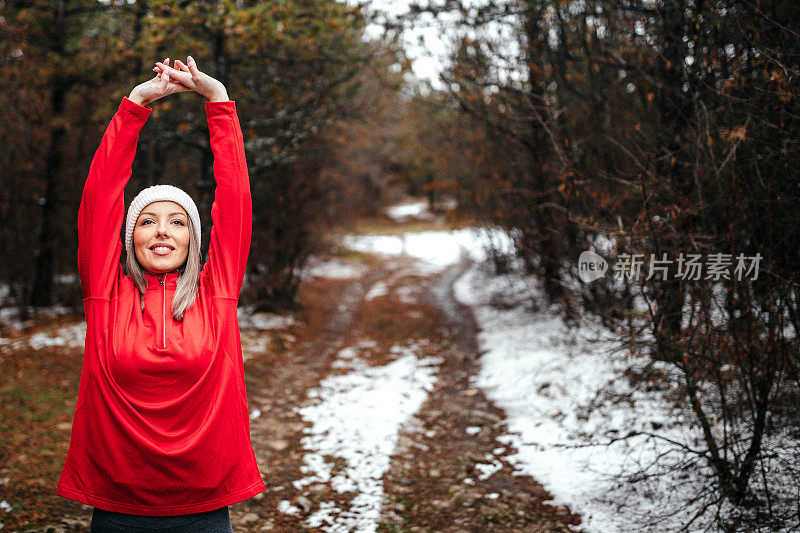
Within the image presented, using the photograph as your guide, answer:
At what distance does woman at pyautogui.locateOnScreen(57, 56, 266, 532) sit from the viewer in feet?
7.01

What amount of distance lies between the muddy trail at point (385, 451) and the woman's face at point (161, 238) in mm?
2910

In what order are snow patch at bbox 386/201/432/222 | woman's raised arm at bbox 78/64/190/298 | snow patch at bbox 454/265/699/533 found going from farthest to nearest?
snow patch at bbox 386/201/432/222 < snow patch at bbox 454/265/699/533 < woman's raised arm at bbox 78/64/190/298

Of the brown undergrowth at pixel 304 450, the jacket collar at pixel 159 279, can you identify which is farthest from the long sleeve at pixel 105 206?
the brown undergrowth at pixel 304 450

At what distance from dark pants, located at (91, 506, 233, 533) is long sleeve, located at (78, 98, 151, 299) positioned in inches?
32.8

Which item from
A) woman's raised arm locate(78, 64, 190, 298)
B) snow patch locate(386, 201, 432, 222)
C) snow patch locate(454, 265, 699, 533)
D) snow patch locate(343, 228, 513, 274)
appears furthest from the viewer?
snow patch locate(386, 201, 432, 222)

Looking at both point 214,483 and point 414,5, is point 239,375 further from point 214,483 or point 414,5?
point 414,5

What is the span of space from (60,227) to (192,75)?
10561 mm

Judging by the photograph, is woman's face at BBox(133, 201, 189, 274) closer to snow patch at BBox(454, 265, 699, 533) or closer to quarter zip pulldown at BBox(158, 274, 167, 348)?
quarter zip pulldown at BBox(158, 274, 167, 348)

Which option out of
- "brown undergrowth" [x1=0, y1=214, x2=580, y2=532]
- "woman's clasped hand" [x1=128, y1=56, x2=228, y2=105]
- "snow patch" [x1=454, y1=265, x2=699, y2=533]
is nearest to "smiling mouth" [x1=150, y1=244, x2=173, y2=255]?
"woman's clasped hand" [x1=128, y1=56, x2=228, y2=105]

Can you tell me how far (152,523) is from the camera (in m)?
2.16

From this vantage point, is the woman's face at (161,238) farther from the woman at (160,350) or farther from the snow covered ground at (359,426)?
the snow covered ground at (359,426)

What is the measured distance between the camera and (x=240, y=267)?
246 cm

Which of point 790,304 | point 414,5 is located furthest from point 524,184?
point 790,304

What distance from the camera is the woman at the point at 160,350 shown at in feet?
7.01
